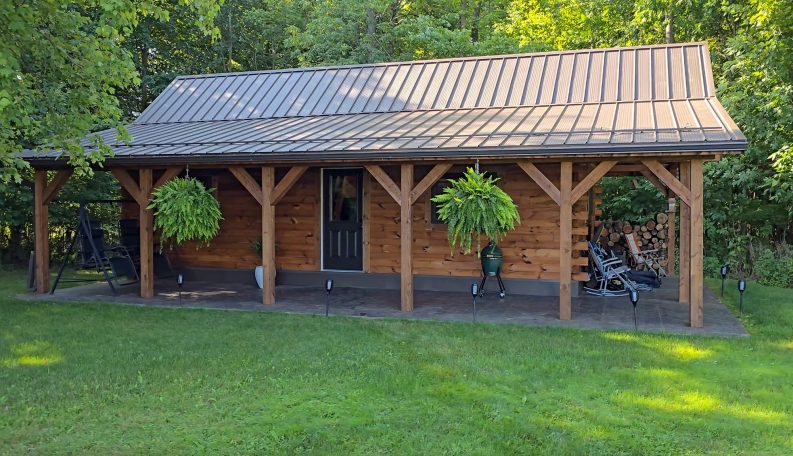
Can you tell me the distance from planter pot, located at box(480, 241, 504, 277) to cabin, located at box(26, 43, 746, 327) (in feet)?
1.92

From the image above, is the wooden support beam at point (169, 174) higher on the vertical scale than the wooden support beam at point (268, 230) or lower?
higher

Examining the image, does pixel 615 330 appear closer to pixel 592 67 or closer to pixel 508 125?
pixel 508 125

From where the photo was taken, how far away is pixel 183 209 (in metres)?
8.33

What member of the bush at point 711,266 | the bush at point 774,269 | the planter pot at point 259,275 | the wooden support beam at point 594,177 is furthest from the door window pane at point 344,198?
the bush at point 774,269

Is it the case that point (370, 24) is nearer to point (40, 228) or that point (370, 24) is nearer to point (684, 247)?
point (40, 228)

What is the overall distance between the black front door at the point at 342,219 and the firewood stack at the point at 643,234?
546 cm

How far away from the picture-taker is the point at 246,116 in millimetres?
11336

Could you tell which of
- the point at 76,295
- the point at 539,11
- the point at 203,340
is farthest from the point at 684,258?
the point at 539,11

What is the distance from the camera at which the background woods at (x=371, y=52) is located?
18.2 feet

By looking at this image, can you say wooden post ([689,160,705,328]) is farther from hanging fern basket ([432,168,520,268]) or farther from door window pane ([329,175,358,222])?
door window pane ([329,175,358,222])

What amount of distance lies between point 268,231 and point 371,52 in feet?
38.3

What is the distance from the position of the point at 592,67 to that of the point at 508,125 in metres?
2.97

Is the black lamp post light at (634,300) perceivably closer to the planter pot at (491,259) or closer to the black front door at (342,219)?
the planter pot at (491,259)

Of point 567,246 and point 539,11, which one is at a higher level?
point 539,11
